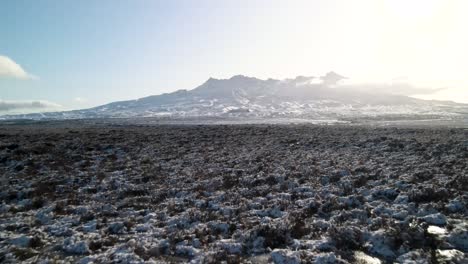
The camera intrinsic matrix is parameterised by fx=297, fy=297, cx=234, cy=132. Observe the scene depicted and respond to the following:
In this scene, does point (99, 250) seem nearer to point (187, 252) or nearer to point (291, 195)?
point (187, 252)

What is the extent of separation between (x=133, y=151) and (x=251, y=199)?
1627 centimetres

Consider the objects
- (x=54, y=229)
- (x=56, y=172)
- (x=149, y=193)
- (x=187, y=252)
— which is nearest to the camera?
Result: (x=187, y=252)

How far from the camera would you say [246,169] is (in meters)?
18.2

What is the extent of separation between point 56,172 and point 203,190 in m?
10.1

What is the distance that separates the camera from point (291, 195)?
13047 mm

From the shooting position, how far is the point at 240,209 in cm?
1156

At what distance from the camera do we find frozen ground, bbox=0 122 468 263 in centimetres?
844

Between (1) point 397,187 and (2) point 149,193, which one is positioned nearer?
(1) point 397,187

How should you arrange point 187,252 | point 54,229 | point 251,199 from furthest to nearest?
point 251,199, point 54,229, point 187,252

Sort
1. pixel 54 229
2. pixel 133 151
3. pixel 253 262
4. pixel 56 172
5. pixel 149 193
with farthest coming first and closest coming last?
pixel 133 151 < pixel 56 172 < pixel 149 193 < pixel 54 229 < pixel 253 262

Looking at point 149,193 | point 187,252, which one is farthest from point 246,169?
point 187,252

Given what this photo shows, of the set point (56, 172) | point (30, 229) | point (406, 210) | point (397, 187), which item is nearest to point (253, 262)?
point (406, 210)

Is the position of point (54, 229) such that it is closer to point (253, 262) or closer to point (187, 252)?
point (187, 252)

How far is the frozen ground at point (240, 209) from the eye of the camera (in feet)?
27.7
